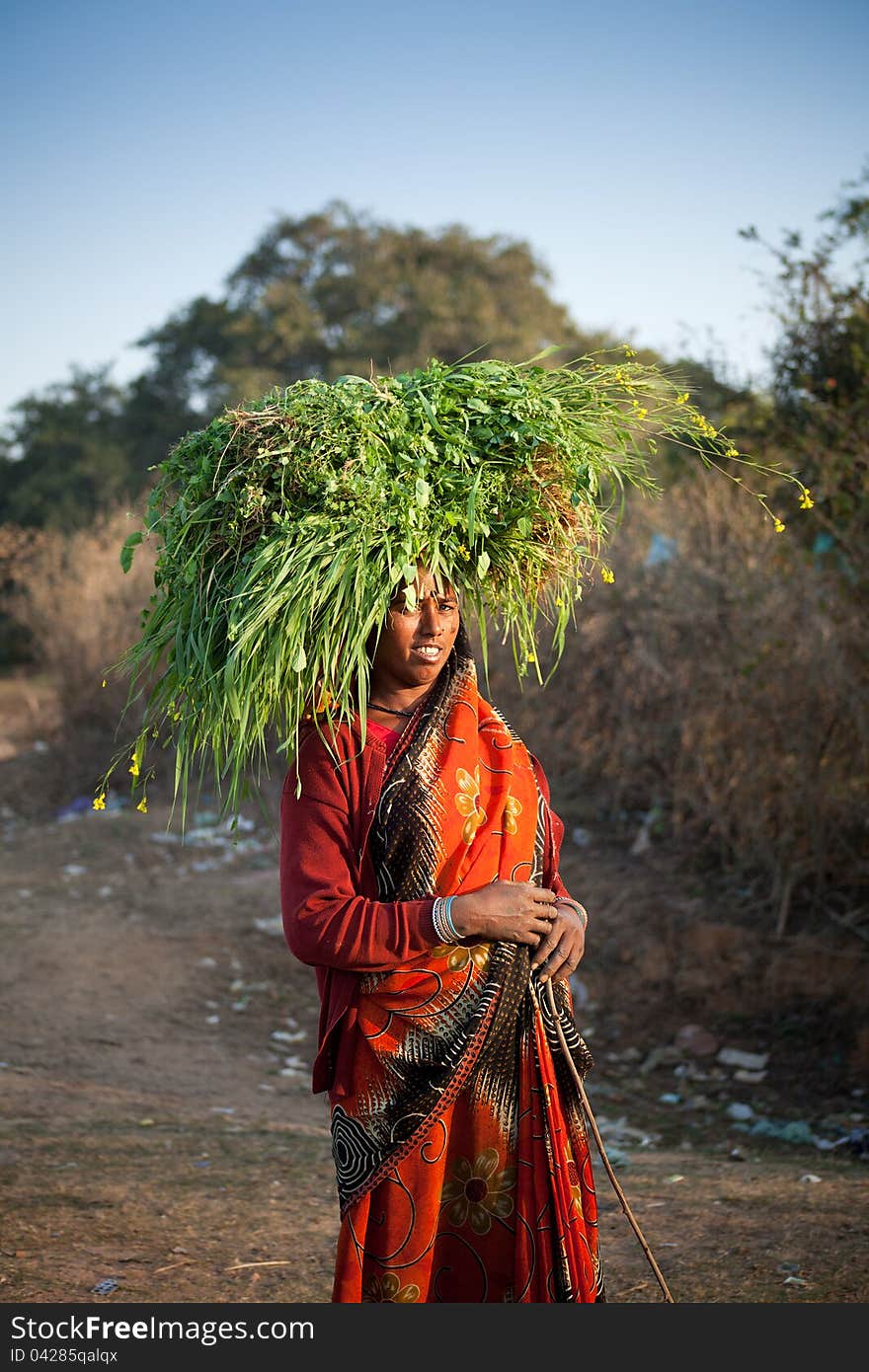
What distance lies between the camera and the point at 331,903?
2025 millimetres

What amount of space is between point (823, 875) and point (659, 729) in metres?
1.63

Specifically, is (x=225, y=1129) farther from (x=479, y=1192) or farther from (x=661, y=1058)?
(x=479, y=1192)

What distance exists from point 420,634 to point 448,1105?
2.96 feet

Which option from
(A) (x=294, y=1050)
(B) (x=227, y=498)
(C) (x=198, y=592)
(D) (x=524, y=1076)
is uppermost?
(B) (x=227, y=498)

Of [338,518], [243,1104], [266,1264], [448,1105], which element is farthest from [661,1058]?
[338,518]

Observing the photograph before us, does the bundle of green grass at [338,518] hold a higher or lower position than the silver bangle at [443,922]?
higher

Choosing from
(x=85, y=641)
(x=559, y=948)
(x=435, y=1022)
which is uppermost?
(x=85, y=641)

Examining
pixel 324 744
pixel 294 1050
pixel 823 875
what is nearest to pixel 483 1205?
pixel 324 744

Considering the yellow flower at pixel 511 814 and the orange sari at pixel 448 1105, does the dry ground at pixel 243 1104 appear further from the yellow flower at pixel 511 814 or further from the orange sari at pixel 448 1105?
the yellow flower at pixel 511 814

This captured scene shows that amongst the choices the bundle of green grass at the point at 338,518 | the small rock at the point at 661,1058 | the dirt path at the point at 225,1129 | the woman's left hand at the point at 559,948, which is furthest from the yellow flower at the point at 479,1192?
the small rock at the point at 661,1058

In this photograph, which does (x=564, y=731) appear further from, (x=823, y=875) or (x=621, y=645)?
(x=823, y=875)

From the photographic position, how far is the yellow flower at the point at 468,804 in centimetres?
216

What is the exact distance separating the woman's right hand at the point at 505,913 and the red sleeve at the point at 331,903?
0.06 metres

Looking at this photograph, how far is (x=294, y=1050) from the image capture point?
6.11 metres
